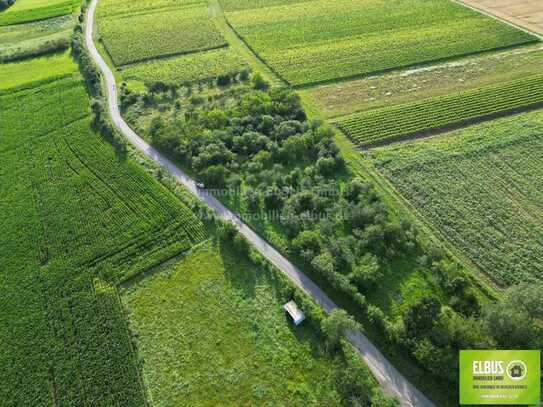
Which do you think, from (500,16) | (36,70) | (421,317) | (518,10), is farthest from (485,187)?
(36,70)

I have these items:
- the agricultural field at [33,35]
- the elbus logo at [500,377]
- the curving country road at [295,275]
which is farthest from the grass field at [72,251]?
the agricultural field at [33,35]

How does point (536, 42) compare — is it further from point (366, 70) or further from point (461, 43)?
point (366, 70)

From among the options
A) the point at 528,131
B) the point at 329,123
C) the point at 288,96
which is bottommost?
the point at 528,131

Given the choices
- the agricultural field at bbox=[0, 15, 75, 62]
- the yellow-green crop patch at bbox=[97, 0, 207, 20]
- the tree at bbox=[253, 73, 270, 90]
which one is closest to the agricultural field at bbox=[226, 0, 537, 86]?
the tree at bbox=[253, 73, 270, 90]

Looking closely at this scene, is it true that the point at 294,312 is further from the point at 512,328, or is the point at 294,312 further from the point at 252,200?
the point at 512,328

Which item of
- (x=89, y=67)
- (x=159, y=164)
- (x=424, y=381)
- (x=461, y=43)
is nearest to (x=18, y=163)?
(x=159, y=164)

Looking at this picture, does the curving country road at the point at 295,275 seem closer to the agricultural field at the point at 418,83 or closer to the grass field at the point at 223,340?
the grass field at the point at 223,340
